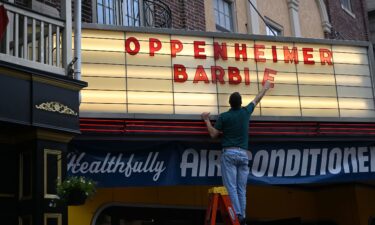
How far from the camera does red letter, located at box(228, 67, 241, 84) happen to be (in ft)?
32.2

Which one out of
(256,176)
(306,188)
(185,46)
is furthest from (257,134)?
(306,188)

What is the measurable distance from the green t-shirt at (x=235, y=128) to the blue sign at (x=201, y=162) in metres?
1.09

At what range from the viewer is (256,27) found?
579 inches

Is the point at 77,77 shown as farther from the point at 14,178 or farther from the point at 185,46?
the point at 185,46

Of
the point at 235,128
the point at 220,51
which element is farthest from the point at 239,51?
the point at 235,128

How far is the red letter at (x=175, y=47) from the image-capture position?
9.55m

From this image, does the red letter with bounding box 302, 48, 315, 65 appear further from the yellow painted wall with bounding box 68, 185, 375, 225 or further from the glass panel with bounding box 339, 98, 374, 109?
the yellow painted wall with bounding box 68, 185, 375, 225

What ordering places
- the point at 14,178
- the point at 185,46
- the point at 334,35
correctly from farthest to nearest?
the point at 334,35
the point at 185,46
the point at 14,178

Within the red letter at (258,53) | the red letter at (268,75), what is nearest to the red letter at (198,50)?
the red letter at (258,53)

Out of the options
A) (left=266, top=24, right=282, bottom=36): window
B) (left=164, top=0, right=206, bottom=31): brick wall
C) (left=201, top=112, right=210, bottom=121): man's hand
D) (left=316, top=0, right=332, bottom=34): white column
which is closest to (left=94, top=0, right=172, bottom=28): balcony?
(left=164, top=0, right=206, bottom=31): brick wall

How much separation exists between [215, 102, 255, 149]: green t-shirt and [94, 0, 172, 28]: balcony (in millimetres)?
3922

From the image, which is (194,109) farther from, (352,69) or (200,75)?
(352,69)

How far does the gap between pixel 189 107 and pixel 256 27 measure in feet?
19.2

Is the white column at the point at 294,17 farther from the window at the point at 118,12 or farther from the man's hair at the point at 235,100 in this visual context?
the man's hair at the point at 235,100
